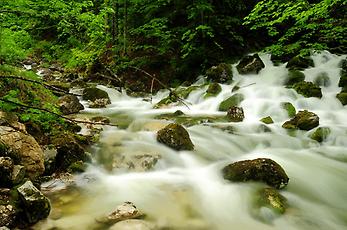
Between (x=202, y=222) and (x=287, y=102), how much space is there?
6.47 metres

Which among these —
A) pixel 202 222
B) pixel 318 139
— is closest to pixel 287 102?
pixel 318 139

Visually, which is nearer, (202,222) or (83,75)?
(202,222)

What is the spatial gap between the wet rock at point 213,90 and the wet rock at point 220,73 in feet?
3.07

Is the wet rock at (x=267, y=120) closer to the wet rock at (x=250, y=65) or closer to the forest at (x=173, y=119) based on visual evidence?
the forest at (x=173, y=119)

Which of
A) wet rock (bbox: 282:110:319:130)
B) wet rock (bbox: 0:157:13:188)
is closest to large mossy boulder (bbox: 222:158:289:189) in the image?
wet rock (bbox: 282:110:319:130)

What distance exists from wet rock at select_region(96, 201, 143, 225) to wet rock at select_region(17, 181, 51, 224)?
0.70 metres

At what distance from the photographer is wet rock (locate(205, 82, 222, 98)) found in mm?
11969

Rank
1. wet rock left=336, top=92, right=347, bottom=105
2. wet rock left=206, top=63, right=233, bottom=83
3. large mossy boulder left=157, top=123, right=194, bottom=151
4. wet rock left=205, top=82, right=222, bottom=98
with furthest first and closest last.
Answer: wet rock left=206, top=63, right=233, bottom=83 → wet rock left=205, top=82, right=222, bottom=98 → wet rock left=336, top=92, right=347, bottom=105 → large mossy boulder left=157, top=123, right=194, bottom=151

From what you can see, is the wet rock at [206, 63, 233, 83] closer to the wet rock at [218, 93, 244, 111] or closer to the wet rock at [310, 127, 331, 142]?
the wet rock at [218, 93, 244, 111]

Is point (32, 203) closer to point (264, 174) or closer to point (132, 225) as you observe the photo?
point (132, 225)

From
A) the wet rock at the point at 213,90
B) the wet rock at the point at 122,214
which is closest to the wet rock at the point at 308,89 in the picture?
the wet rock at the point at 213,90

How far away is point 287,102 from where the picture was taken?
9.79 meters

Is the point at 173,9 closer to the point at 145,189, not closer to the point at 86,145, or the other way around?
the point at 86,145

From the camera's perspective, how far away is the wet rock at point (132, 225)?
3.90 metres
